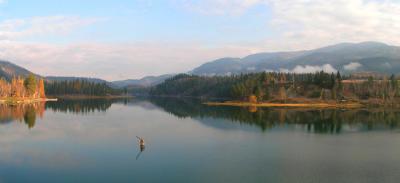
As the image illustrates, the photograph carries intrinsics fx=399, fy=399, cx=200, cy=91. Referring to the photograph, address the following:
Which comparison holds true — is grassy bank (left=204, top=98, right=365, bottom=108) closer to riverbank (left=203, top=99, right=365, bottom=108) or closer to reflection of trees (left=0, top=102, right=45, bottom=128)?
riverbank (left=203, top=99, right=365, bottom=108)

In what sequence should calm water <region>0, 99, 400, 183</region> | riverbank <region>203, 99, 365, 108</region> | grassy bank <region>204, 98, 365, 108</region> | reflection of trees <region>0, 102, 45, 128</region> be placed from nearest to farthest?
calm water <region>0, 99, 400, 183</region> → reflection of trees <region>0, 102, 45, 128</region> → riverbank <region>203, 99, 365, 108</region> → grassy bank <region>204, 98, 365, 108</region>

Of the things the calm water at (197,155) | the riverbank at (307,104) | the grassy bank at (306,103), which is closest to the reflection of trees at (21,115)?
the calm water at (197,155)

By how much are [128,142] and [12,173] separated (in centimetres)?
2465

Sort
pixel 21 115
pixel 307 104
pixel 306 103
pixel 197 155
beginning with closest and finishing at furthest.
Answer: pixel 197 155 → pixel 21 115 → pixel 307 104 → pixel 306 103

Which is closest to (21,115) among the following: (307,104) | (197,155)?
(197,155)

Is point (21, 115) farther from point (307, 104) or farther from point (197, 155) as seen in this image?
point (307, 104)

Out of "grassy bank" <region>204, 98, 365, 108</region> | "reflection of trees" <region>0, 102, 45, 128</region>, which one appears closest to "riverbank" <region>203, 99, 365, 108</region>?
"grassy bank" <region>204, 98, 365, 108</region>

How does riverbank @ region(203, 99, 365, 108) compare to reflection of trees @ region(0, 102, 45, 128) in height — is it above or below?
above

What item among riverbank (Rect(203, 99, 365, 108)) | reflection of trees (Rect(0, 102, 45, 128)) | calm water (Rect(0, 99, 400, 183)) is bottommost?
calm water (Rect(0, 99, 400, 183))

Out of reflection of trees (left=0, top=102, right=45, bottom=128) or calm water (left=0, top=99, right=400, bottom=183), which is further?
reflection of trees (left=0, top=102, right=45, bottom=128)

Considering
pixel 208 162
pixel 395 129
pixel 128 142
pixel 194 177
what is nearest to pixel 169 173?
pixel 194 177

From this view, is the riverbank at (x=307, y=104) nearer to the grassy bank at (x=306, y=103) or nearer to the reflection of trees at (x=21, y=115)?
the grassy bank at (x=306, y=103)

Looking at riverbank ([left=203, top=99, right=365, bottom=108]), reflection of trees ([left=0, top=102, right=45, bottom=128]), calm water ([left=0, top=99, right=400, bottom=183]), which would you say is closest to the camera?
calm water ([left=0, top=99, right=400, bottom=183])

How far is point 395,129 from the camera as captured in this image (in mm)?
91750
